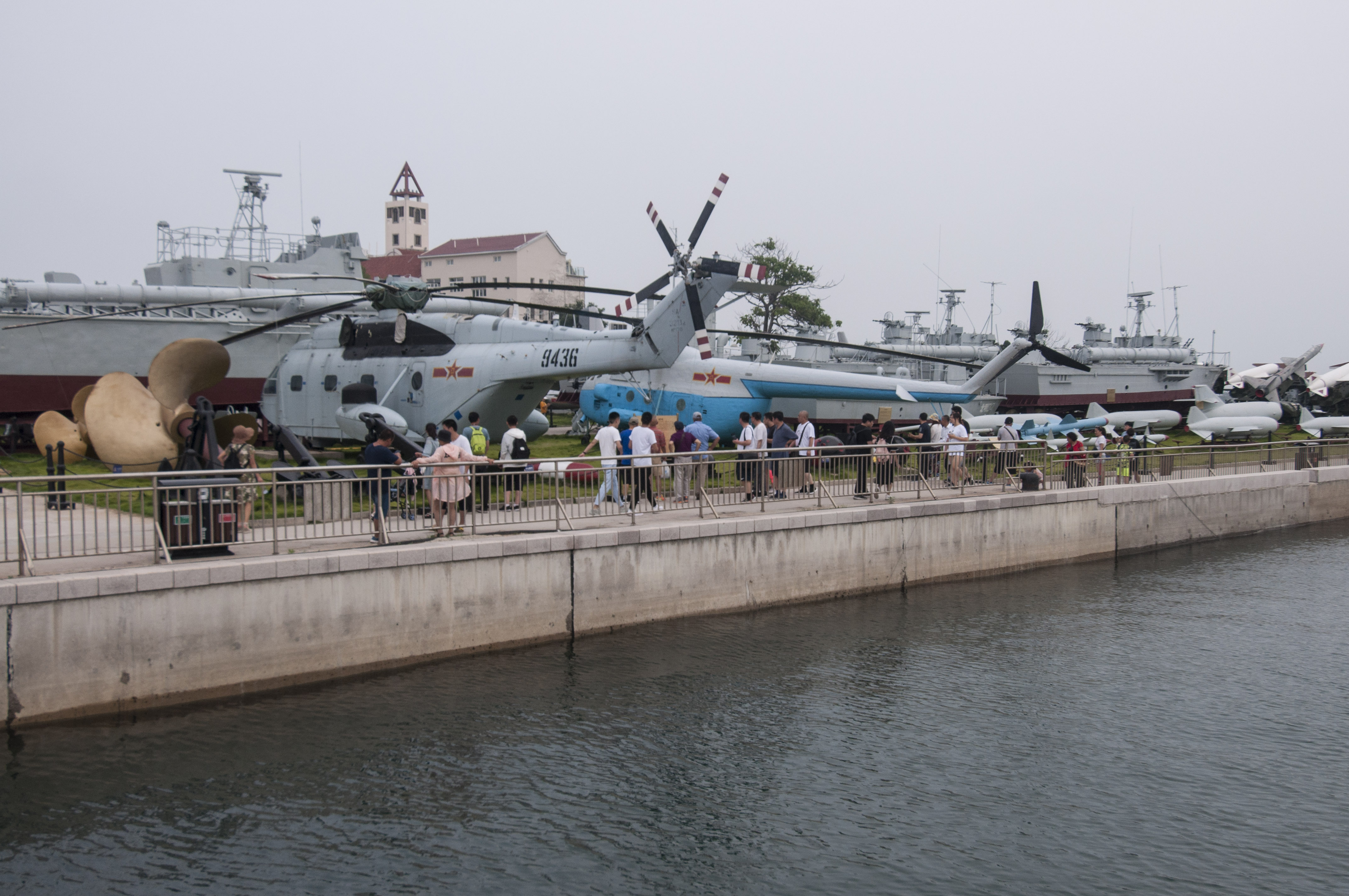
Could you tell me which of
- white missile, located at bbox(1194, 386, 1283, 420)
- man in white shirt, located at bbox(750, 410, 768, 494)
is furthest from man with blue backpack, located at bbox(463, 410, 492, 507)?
white missile, located at bbox(1194, 386, 1283, 420)

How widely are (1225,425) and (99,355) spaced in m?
44.1

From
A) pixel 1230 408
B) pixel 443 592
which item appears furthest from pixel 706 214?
pixel 1230 408

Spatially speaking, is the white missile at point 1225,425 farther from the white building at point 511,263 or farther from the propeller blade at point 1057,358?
the white building at point 511,263

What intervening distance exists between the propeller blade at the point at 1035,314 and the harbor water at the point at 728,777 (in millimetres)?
17562

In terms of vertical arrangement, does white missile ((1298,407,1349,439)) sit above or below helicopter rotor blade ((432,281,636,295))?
below

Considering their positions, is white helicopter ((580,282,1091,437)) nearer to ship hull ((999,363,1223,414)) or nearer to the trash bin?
ship hull ((999,363,1223,414))

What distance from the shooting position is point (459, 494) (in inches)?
563

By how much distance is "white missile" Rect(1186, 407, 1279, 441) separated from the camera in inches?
1639

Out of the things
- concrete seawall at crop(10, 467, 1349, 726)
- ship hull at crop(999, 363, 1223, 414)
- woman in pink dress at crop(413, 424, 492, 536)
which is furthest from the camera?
ship hull at crop(999, 363, 1223, 414)

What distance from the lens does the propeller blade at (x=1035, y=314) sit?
31.6 m

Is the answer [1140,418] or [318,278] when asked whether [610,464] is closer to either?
[318,278]

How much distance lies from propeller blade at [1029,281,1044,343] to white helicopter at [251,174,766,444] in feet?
43.7

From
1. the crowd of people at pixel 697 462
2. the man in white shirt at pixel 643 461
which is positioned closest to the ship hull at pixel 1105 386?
the crowd of people at pixel 697 462

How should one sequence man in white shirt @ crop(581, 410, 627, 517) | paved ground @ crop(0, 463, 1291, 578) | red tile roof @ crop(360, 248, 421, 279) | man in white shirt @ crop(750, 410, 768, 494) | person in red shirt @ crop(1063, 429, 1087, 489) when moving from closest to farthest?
1. paved ground @ crop(0, 463, 1291, 578)
2. man in white shirt @ crop(581, 410, 627, 517)
3. man in white shirt @ crop(750, 410, 768, 494)
4. person in red shirt @ crop(1063, 429, 1087, 489)
5. red tile roof @ crop(360, 248, 421, 279)
